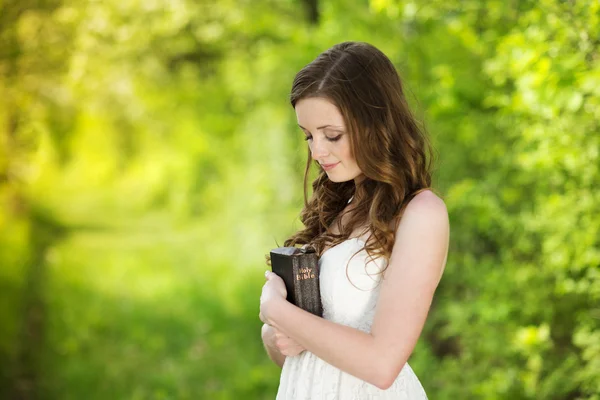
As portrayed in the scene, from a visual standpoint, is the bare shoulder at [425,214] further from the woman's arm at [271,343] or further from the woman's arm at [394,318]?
the woman's arm at [271,343]

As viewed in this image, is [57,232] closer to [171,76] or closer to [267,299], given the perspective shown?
[171,76]

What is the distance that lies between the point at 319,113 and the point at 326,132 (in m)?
0.04

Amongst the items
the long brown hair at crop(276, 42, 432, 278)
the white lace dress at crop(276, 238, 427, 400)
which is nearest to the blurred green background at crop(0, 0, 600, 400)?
the long brown hair at crop(276, 42, 432, 278)

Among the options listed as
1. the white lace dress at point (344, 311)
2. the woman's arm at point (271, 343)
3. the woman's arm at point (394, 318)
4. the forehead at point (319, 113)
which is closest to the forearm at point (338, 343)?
the woman's arm at point (394, 318)

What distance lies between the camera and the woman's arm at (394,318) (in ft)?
4.79

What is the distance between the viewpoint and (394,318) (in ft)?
4.81

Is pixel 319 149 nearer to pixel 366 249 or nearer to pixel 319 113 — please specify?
pixel 319 113

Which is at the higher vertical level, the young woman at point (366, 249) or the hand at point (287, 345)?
the young woman at point (366, 249)

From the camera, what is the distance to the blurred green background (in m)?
3.34

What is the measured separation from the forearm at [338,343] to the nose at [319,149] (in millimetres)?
334

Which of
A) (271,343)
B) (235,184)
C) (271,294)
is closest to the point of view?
(271,294)

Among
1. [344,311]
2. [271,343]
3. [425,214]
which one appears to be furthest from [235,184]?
[425,214]

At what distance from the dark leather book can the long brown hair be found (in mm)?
132

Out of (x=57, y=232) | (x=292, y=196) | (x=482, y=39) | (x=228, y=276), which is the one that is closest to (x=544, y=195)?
(x=482, y=39)
